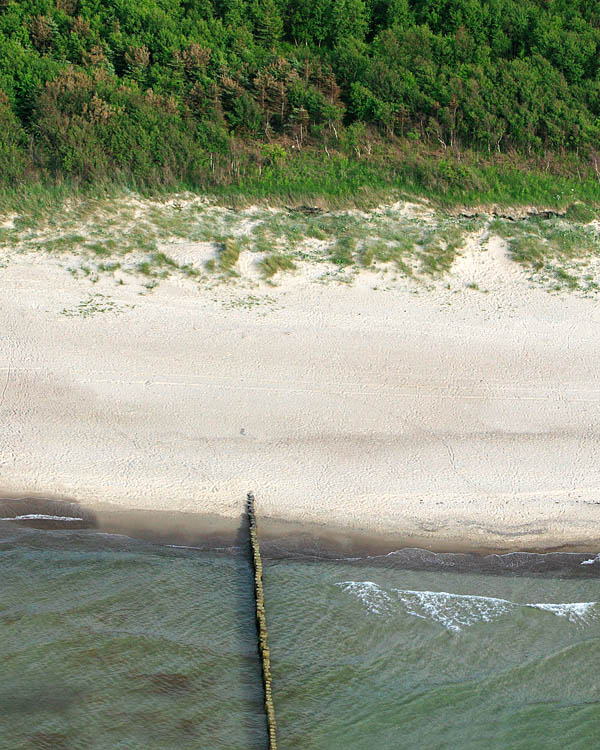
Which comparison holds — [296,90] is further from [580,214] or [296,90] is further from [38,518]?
[38,518]

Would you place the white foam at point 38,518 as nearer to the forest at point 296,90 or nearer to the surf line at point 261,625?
the surf line at point 261,625

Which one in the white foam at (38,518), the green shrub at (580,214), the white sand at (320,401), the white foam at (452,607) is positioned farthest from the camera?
the green shrub at (580,214)

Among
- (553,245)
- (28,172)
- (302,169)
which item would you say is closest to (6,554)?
(28,172)

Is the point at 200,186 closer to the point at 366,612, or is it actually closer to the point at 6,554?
the point at 6,554

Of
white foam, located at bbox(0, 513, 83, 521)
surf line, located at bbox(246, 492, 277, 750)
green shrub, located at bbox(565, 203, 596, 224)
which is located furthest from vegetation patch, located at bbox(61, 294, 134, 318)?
green shrub, located at bbox(565, 203, 596, 224)

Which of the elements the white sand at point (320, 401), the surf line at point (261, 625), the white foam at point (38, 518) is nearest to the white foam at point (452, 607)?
the white sand at point (320, 401)
